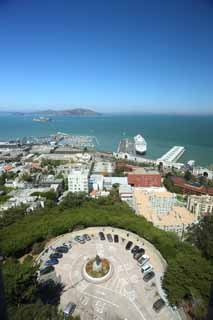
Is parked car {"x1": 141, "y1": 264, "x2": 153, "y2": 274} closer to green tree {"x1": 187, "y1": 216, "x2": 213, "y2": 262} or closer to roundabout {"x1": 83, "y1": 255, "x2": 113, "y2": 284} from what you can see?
roundabout {"x1": 83, "y1": 255, "x2": 113, "y2": 284}

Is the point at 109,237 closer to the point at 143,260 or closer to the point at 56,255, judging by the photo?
the point at 143,260

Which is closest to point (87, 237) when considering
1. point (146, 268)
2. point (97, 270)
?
point (97, 270)

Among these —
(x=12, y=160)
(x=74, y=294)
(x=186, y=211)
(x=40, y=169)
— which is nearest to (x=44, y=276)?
(x=74, y=294)

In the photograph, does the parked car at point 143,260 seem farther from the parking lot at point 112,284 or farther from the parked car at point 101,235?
the parked car at point 101,235

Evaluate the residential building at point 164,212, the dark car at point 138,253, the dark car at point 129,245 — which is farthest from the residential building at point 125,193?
the dark car at point 138,253

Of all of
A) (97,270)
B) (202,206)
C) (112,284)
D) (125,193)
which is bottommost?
(112,284)

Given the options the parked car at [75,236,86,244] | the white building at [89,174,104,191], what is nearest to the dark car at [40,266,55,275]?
the parked car at [75,236,86,244]
